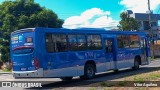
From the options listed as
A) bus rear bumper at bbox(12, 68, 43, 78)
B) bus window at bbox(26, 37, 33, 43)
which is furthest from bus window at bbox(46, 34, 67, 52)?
bus rear bumper at bbox(12, 68, 43, 78)

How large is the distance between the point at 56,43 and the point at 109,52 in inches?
207

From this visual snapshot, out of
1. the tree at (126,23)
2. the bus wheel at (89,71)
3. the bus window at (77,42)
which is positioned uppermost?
the tree at (126,23)

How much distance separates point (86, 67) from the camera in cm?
1855

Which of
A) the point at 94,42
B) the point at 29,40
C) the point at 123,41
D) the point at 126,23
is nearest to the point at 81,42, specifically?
the point at 94,42

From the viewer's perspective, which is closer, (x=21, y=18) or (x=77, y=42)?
(x=77, y=42)

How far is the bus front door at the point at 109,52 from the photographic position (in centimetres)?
2030

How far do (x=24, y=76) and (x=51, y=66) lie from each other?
1.41m

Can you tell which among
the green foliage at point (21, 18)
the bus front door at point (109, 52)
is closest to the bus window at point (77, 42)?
the bus front door at point (109, 52)

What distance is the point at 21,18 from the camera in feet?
130

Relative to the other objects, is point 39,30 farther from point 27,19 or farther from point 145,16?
point 145,16

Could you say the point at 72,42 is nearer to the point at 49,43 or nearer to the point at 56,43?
the point at 56,43

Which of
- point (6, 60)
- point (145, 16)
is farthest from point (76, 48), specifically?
point (145, 16)

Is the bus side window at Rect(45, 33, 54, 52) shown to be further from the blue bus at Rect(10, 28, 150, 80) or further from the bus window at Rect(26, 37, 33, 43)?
the bus window at Rect(26, 37, 33, 43)

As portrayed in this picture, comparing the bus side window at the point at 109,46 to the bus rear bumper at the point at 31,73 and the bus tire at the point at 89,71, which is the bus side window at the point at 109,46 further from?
the bus rear bumper at the point at 31,73
